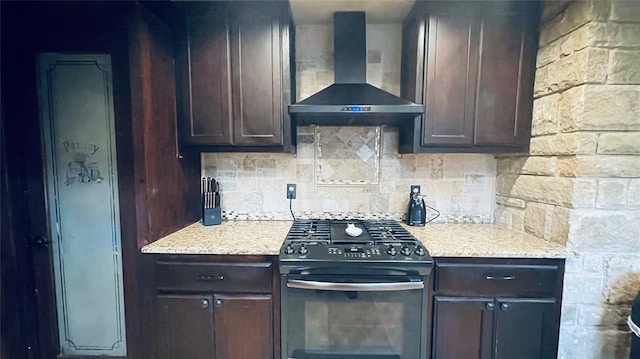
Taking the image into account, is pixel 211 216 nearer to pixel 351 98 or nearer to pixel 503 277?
pixel 351 98

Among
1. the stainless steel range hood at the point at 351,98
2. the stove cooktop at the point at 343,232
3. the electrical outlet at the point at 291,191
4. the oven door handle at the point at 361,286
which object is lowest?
the oven door handle at the point at 361,286

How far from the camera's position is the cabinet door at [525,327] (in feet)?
4.94

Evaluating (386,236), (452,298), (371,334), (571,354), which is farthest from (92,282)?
(571,354)

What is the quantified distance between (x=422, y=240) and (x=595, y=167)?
0.95 meters

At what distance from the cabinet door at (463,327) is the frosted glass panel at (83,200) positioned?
183 centimetres

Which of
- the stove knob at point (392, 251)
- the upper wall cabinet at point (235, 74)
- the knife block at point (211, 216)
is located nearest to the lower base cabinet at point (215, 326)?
the knife block at point (211, 216)

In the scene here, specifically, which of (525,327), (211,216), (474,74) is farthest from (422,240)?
(211,216)

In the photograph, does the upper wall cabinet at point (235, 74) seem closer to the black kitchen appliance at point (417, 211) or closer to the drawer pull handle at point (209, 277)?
the drawer pull handle at point (209, 277)

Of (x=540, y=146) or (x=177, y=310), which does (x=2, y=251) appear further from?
(x=540, y=146)

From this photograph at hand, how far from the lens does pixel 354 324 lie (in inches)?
60.7

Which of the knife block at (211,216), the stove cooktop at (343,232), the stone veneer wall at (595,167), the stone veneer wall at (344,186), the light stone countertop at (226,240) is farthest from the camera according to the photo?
the stone veneer wall at (344,186)

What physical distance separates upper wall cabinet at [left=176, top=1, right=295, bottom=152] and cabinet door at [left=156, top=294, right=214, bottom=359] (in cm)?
95

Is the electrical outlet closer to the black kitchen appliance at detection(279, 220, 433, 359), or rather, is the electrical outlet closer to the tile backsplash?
the tile backsplash

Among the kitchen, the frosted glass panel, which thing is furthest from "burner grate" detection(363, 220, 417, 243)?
the frosted glass panel
